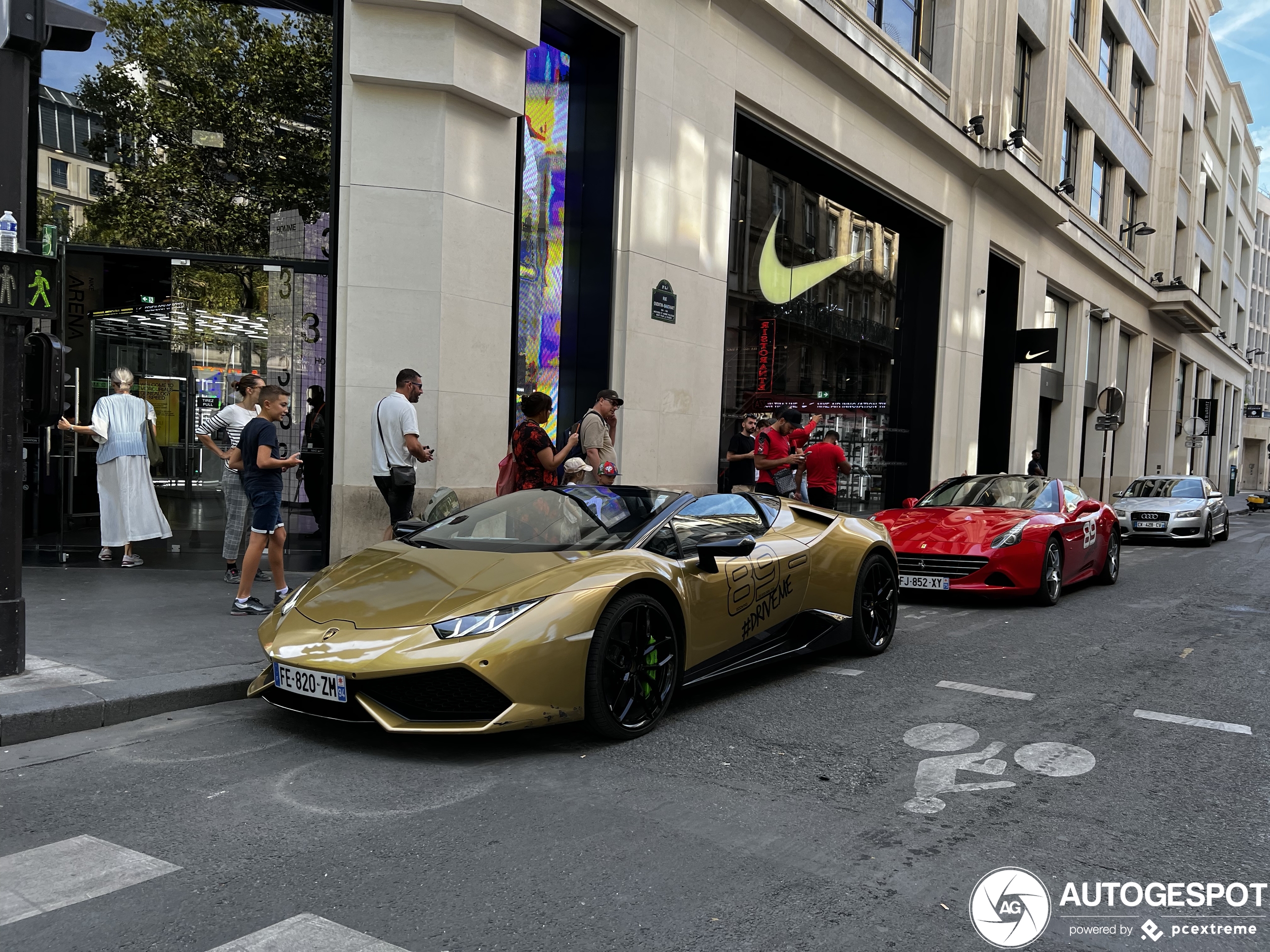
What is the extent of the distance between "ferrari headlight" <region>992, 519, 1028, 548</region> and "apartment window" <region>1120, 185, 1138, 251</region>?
2602 cm

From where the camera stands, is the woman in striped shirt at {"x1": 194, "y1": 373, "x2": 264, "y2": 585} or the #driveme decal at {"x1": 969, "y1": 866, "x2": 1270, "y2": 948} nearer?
the #driveme decal at {"x1": 969, "y1": 866, "x2": 1270, "y2": 948}

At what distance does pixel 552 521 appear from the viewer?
5.36 metres

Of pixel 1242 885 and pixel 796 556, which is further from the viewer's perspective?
pixel 796 556

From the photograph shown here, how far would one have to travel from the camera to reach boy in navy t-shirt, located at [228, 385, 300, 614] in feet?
23.0

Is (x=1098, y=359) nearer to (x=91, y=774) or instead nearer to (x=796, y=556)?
(x=796, y=556)

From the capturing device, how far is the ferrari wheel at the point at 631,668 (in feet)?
14.5

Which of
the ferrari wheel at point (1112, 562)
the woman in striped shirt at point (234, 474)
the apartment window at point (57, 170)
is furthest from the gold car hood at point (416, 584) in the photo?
the ferrari wheel at point (1112, 562)

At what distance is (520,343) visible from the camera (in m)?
10.8

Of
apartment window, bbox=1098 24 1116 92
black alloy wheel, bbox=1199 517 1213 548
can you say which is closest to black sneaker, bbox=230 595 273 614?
black alloy wheel, bbox=1199 517 1213 548

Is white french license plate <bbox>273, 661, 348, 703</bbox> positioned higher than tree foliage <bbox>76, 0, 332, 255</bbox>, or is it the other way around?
tree foliage <bbox>76, 0, 332, 255</bbox>

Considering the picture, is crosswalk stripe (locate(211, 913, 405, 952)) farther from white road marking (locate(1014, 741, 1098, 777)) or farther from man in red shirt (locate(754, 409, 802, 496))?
man in red shirt (locate(754, 409, 802, 496))

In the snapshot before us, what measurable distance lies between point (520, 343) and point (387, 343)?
200 centimetres

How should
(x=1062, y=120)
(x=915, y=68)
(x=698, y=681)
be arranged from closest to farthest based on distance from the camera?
A: (x=698, y=681)
(x=915, y=68)
(x=1062, y=120)

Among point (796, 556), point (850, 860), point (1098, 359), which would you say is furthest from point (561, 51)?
point (1098, 359)
